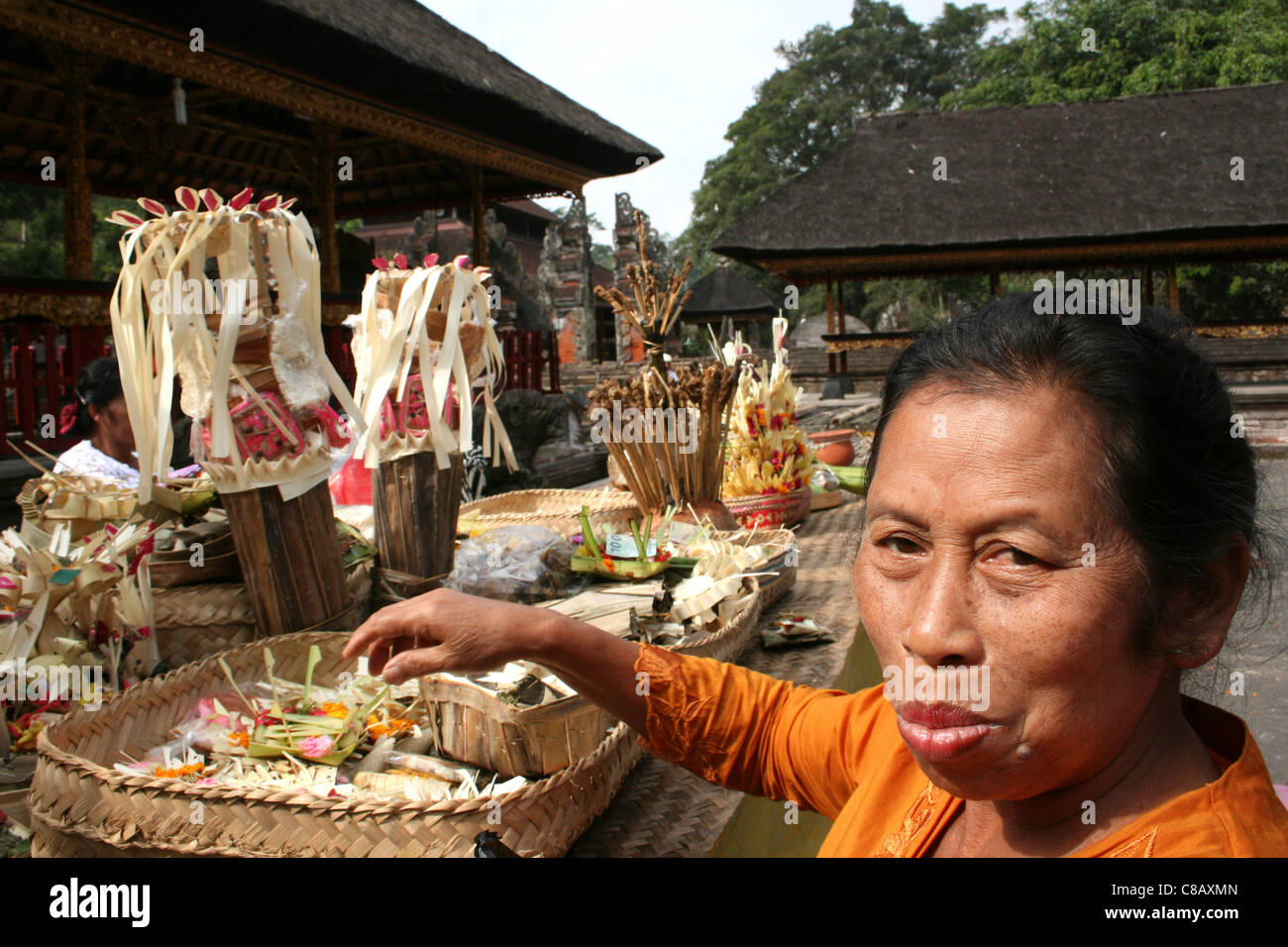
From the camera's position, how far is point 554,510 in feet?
12.3

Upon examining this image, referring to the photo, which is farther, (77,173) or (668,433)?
(77,173)

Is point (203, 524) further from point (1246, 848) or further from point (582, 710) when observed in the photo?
point (1246, 848)

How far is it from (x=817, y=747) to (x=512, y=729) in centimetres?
49

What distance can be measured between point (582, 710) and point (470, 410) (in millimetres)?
1190

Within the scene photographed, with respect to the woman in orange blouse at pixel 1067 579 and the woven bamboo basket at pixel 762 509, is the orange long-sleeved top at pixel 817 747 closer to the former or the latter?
the woman in orange blouse at pixel 1067 579

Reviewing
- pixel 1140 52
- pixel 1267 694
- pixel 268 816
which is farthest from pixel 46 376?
pixel 1140 52

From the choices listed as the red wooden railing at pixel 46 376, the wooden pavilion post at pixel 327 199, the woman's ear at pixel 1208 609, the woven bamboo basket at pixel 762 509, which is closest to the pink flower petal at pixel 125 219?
the woman's ear at pixel 1208 609

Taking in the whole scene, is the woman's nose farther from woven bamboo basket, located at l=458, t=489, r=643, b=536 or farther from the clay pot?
the clay pot

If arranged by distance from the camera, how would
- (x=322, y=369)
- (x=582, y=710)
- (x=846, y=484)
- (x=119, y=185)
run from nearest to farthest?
1. (x=582, y=710)
2. (x=322, y=369)
3. (x=846, y=484)
4. (x=119, y=185)

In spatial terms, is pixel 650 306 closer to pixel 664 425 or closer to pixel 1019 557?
pixel 664 425

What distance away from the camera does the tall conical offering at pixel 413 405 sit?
A: 233cm

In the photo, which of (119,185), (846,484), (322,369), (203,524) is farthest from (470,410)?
(119,185)

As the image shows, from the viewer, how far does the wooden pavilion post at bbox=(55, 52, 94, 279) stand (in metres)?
5.94

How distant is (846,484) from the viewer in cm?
501
